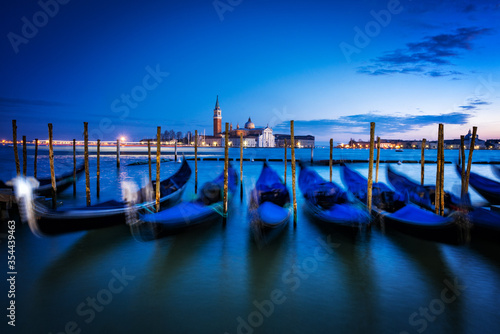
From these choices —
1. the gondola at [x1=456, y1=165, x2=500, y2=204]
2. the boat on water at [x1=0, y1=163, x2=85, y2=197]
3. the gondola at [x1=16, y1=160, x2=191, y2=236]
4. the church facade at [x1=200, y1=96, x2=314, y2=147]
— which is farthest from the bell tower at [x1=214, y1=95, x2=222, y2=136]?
the gondola at [x1=16, y1=160, x2=191, y2=236]

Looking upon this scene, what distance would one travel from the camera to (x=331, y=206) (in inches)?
260

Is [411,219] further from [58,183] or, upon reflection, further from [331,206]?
[58,183]

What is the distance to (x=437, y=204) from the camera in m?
6.30

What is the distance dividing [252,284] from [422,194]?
618 cm

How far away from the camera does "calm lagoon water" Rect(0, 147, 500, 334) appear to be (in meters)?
3.01

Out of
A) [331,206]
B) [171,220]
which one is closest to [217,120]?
[331,206]

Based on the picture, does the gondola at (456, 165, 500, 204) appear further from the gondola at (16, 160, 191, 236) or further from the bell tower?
the bell tower

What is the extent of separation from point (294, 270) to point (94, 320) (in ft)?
8.45

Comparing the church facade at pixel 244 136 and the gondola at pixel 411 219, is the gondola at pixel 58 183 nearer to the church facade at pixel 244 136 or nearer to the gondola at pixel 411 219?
the gondola at pixel 411 219

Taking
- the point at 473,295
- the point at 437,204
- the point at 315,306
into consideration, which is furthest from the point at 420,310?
the point at 437,204

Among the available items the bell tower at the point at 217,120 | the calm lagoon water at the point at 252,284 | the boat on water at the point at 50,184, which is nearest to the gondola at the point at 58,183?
the boat on water at the point at 50,184

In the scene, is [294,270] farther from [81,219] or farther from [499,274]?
[81,219]

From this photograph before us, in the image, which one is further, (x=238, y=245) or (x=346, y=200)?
(x=346, y=200)

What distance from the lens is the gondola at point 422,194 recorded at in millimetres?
7312
